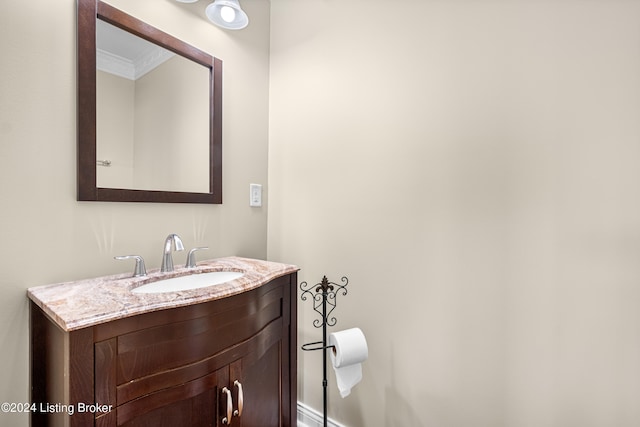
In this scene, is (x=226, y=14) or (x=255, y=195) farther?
(x=255, y=195)

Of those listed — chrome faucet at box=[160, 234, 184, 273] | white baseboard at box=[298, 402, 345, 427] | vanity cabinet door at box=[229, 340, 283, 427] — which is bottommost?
white baseboard at box=[298, 402, 345, 427]

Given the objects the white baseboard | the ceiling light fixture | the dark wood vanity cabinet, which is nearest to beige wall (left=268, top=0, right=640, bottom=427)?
the white baseboard

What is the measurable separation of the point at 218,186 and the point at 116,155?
441 mm

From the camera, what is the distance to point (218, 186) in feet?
4.86

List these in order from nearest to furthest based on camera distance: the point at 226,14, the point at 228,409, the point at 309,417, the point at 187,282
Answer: the point at 228,409, the point at 187,282, the point at 226,14, the point at 309,417

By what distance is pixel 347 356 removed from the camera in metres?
1.19

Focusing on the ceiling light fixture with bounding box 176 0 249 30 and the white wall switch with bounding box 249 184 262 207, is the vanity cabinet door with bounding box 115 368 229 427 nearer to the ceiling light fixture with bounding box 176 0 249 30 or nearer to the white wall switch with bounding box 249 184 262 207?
the white wall switch with bounding box 249 184 262 207

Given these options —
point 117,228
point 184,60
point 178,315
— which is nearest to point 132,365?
point 178,315

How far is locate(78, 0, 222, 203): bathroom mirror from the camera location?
A: 3.48 feet

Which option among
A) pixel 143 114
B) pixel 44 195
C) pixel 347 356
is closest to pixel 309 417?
pixel 347 356

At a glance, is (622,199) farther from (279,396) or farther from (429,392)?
(279,396)

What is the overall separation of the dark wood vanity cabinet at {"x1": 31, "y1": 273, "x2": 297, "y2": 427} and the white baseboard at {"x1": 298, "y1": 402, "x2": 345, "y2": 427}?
43 cm

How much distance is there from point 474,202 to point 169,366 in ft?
3.66

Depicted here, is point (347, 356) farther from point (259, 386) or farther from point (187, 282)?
point (187, 282)
